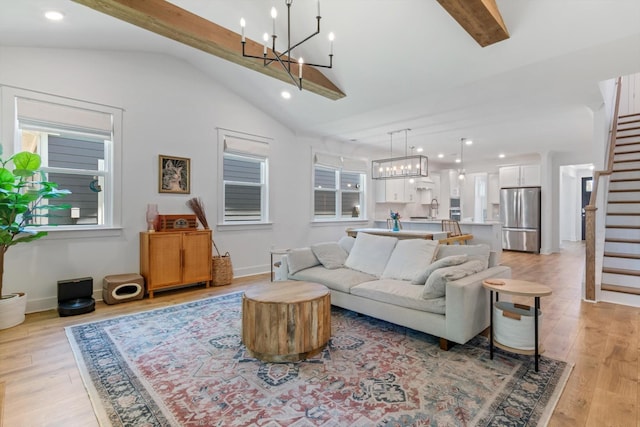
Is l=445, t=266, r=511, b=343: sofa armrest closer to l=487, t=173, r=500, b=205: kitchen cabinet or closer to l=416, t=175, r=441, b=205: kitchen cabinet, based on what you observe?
l=416, t=175, r=441, b=205: kitchen cabinet

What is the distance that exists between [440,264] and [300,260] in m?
1.73

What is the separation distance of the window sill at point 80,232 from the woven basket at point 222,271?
1391 mm

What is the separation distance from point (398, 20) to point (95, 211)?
4521mm

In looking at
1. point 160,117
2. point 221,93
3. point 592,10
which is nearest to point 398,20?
point 592,10

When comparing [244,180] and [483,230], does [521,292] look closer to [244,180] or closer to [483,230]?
[483,230]

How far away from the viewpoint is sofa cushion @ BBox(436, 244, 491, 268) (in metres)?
3.13

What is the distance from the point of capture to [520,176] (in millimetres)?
8477

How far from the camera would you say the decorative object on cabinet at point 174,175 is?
15.2 ft

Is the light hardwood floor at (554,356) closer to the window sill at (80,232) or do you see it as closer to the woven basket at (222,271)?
the woven basket at (222,271)

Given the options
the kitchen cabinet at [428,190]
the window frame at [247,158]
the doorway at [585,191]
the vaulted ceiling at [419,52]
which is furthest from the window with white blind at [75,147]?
the doorway at [585,191]

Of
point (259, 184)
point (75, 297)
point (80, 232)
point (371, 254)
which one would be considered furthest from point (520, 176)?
point (75, 297)

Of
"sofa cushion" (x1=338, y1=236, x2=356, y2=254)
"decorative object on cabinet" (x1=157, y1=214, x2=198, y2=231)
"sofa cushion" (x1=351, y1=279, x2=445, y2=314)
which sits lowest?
"sofa cushion" (x1=351, y1=279, x2=445, y2=314)

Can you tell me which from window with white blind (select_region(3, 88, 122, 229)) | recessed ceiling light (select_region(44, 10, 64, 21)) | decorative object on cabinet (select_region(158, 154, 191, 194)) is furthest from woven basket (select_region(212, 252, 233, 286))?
recessed ceiling light (select_region(44, 10, 64, 21))

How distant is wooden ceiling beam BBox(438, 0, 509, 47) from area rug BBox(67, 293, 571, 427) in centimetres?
290
